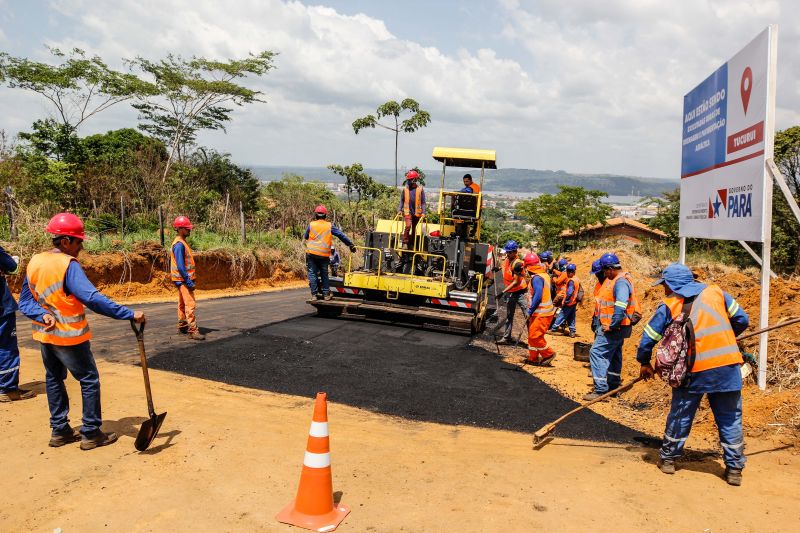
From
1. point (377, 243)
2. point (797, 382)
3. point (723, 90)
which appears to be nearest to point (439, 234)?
point (377, 243)

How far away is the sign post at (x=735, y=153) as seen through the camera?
539 centimetres

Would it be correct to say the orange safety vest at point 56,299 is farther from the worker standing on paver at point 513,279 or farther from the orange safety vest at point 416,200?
the orange safety vest at point 416,200

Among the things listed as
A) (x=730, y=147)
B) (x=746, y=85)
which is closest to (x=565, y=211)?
(x=730, y=147)

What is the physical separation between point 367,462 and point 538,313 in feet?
13.5

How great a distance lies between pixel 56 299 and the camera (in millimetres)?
4082

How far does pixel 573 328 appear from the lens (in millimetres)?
10734

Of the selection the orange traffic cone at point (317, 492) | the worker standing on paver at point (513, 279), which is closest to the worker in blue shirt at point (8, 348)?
the orange traffic cone at point (317, 492)

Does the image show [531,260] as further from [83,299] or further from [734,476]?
[83,299]

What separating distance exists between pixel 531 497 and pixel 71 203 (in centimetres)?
1658

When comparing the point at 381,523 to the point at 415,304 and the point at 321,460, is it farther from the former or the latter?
the point at 415,304

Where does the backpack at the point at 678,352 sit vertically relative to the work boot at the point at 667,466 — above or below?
above

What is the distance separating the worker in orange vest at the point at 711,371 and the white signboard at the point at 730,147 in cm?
180

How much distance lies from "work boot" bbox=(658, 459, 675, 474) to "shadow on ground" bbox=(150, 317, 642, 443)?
25.9 inches

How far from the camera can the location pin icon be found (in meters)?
5.69
